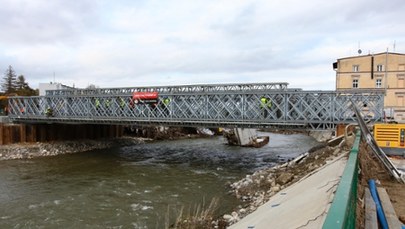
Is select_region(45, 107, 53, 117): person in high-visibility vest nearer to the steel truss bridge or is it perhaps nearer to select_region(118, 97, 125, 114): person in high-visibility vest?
the steel truss bridge

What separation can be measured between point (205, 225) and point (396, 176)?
252 inches

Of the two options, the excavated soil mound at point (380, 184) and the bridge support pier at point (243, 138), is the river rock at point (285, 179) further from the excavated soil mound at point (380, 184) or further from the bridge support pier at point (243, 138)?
the bridge support pier at point (243, 138)

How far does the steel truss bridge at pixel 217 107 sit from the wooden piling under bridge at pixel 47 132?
1.66 m

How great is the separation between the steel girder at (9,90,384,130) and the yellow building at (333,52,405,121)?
3482cm

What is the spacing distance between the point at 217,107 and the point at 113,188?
1290cm

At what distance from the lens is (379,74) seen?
62.8 m

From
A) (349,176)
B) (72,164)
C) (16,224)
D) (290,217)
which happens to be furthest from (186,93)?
(349,176)

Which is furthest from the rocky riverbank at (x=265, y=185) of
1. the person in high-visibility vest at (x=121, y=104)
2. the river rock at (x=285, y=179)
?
the person in high-visibility vest at (x=121, y=104)

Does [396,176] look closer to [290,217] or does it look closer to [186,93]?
[290,217]

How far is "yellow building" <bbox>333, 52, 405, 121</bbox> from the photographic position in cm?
6138

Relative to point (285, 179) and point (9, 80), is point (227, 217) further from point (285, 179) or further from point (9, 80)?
point (9, 80)

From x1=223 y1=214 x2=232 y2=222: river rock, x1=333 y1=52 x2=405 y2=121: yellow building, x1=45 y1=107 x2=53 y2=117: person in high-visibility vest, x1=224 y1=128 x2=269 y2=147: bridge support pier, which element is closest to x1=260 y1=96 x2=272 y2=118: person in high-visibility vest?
x1=223 y1=214 x2=232 y2=222: river rock

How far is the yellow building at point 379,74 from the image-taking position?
61.4 m

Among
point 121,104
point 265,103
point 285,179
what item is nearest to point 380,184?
point 285,179
